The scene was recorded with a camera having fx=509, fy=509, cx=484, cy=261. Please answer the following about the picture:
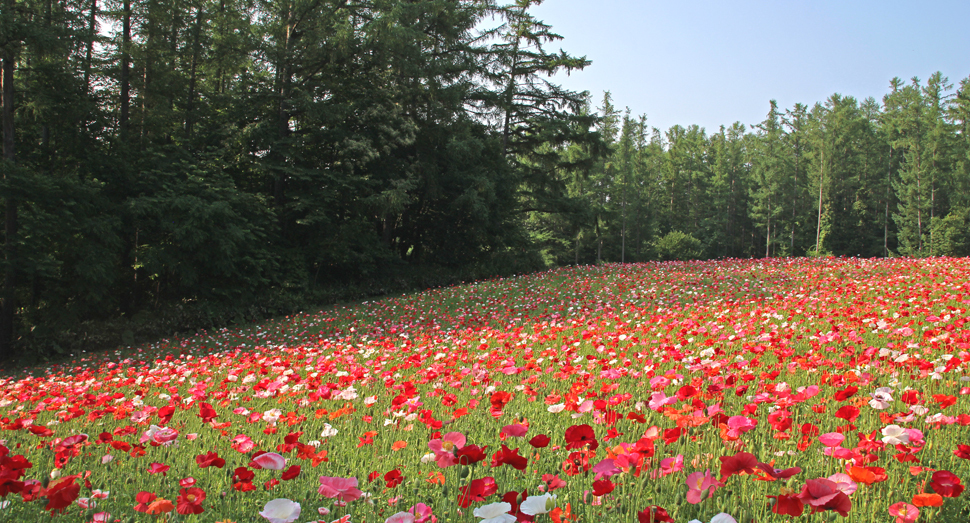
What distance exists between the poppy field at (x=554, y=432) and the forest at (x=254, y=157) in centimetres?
757

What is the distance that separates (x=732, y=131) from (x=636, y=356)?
200 feet

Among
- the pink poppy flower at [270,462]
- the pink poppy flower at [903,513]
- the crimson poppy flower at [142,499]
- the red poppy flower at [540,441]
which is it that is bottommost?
the crimson poppy flower at [142,499]

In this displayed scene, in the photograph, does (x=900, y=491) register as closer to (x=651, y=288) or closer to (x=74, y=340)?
(x=651, y=288)

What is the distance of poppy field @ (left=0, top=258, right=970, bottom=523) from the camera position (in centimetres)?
160

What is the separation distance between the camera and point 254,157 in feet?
53.8

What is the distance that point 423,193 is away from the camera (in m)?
19.7

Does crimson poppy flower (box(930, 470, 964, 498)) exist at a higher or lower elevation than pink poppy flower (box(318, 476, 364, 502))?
higher

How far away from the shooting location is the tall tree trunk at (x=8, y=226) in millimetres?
10727

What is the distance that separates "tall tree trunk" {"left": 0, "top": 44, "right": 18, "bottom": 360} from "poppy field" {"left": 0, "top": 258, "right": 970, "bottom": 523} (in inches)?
302

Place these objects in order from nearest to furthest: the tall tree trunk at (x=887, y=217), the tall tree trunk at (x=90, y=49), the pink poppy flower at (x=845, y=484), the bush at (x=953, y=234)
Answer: the pink poppy flower at (x=845, y=484)
the tall tree trunk at (x=90, y=49)
the bush at (x=953, y=234)
the tall tree trunk at (x=887, y=217)

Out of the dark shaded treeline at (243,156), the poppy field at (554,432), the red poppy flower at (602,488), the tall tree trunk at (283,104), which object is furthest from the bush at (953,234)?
the red poppy flower at (602,488)

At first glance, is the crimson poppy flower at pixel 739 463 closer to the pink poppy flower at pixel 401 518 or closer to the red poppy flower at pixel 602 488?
the red poppy flower at pixel 602 488

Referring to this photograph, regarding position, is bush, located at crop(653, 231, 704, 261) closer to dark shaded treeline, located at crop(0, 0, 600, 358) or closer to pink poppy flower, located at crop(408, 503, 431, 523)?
dark shaded treeline, located at crop(0, 0, 600, 358)

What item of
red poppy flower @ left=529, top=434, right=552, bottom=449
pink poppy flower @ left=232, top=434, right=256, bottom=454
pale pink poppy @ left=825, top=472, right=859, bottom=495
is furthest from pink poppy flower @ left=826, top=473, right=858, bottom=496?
pink poppy flower @ left=232, top=434, right=256, bottom=454
